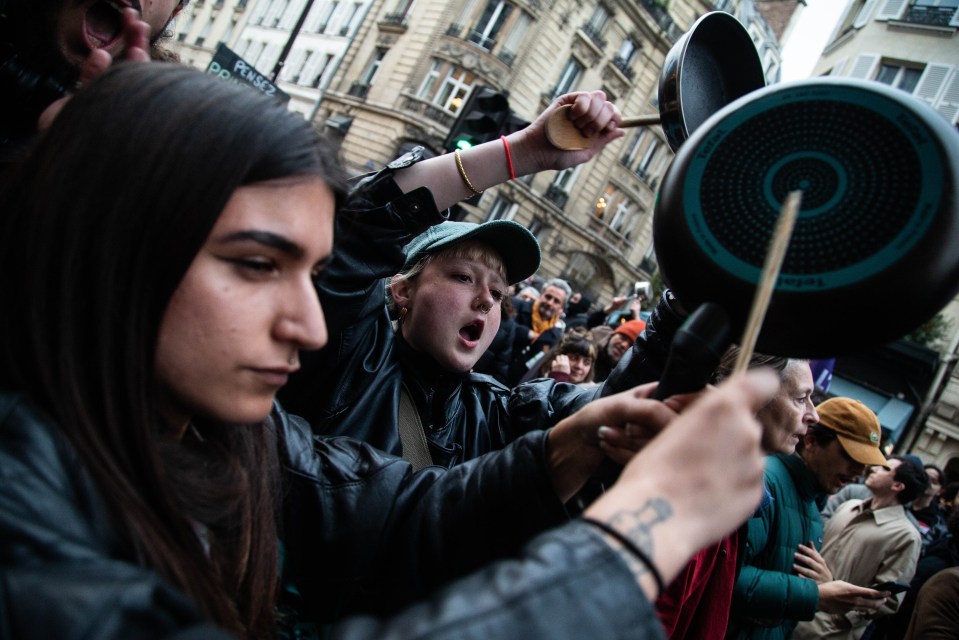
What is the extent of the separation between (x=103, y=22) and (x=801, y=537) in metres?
3.58

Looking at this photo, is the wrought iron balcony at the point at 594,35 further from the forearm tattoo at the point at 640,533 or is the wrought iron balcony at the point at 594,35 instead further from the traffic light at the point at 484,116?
the forearm tattoo at the point at 640,533

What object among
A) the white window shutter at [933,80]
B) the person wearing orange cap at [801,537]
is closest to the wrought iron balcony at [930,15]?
the white window shutter at [933,80]

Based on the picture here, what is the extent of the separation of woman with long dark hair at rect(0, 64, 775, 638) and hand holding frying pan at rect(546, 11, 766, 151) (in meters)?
0.80

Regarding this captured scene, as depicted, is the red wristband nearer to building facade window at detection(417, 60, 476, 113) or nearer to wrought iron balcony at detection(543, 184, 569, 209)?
building facade window at detection(417, 60, 476, 113)

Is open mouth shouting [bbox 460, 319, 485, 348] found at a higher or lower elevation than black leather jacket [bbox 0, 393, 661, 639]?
higher

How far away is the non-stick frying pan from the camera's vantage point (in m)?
0.87

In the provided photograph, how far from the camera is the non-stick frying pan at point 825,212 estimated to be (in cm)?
87

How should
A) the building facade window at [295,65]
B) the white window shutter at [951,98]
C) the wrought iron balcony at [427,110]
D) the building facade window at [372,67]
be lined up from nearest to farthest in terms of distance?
the white window shutter at [951,98] → the wrought iron balcony at [427,110] → the building facade window at [372,67] → the building facade window at [295,65]

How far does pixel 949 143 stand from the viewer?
87 cm

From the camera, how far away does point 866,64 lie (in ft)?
73.3

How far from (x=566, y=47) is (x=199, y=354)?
90.1 ft

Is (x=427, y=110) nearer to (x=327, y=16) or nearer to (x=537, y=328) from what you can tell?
(x=327, y=16)

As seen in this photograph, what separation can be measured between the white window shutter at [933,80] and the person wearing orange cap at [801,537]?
23.6 metres

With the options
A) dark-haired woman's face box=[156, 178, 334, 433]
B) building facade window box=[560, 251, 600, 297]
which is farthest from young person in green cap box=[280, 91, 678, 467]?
building facade window box=[560, 251, 600, 297]
